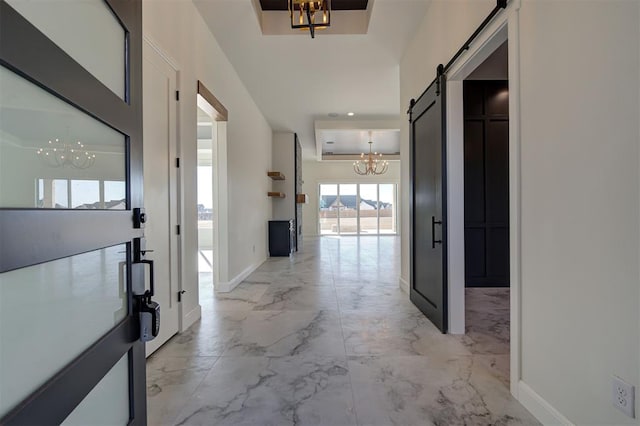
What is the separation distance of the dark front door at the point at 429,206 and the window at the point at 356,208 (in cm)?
958

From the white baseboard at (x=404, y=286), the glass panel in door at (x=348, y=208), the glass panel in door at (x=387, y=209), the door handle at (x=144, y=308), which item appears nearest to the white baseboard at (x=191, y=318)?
the door handle at (x=144, y=308)

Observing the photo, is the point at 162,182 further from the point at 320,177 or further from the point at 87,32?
the point at 320,177

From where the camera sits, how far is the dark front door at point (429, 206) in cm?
266

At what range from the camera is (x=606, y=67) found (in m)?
1.18

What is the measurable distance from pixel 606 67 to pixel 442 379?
6.10ft

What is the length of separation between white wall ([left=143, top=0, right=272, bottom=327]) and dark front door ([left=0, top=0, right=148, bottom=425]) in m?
1.48

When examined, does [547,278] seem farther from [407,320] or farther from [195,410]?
[195,410]

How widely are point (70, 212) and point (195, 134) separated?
2.45m

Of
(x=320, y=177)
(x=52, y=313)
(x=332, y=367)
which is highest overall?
(x=320, y=177)

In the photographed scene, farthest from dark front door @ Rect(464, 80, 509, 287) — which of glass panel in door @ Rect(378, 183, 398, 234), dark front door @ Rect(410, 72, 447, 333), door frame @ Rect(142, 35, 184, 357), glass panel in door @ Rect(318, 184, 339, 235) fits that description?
glass panel in door @ Rect(318, 184, 339, 235)

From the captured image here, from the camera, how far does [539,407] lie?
157cm

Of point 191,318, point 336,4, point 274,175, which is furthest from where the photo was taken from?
point 274,175

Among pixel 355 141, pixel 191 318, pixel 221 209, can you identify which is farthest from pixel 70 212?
pixel 355 141

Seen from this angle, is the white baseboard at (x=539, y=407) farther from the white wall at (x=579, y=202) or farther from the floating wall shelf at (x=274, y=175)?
the floating wall shelf at (x=274, y=175)
